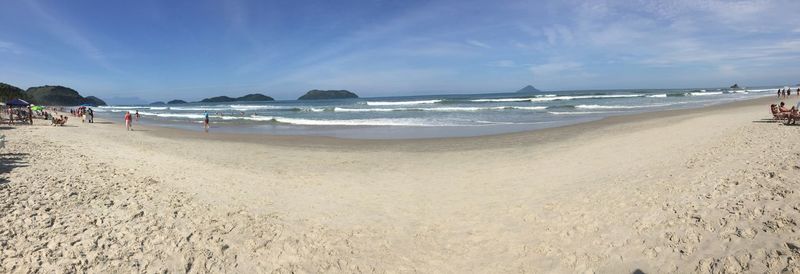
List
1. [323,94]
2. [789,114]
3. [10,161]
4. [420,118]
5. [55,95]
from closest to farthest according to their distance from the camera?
[10,161], [789,114], [420,118], [55,95], [323,94]

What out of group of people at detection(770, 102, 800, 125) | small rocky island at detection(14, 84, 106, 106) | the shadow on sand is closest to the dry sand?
the shadow on sand

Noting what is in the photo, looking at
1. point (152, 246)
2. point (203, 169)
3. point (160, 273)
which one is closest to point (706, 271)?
point (160, 273)

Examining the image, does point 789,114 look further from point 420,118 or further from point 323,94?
point 323,94

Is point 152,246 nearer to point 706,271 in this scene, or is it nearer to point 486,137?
point 706,271

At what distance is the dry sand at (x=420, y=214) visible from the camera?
5.05 metres

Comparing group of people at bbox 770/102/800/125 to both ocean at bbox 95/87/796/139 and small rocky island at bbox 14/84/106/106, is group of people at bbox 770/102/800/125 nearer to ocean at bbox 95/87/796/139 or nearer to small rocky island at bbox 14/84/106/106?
ocean at bbox 95/87/796/139

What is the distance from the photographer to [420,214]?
23.1 ft

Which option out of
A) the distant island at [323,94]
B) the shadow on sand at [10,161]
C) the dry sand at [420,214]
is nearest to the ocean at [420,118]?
the dry sand at [420,214]

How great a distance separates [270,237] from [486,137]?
1220 cm

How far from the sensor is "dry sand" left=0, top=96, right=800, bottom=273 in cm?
505

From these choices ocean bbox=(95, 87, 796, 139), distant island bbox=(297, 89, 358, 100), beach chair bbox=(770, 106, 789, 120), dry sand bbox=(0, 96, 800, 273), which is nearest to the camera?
dry sand bbox=(0, 96, 800, 273)

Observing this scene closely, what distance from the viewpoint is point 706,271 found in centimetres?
450

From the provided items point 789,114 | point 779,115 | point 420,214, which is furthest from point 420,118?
point 420,214

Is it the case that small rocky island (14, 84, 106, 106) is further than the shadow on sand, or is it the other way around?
small rocky island (14, 84, 106, 106)
